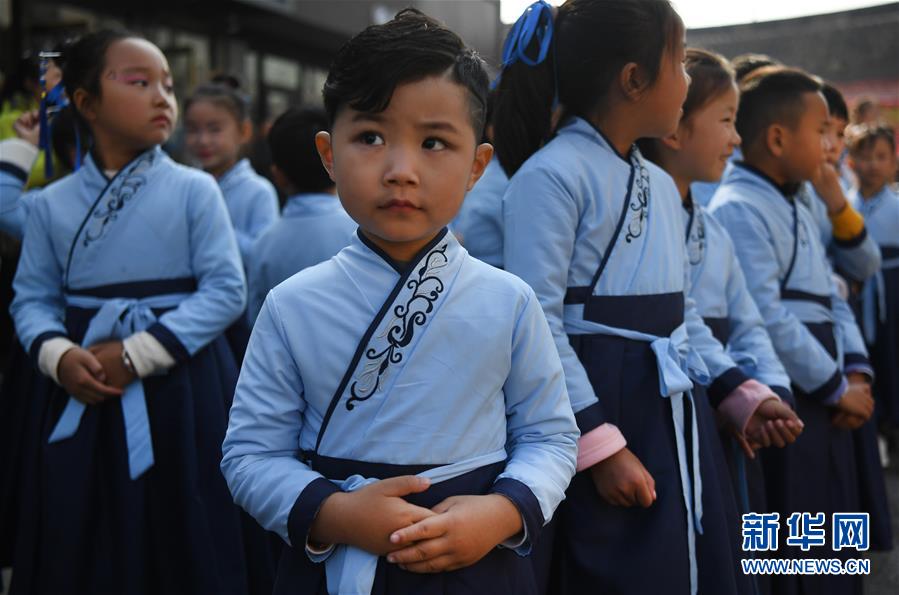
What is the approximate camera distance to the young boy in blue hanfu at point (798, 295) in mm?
2801

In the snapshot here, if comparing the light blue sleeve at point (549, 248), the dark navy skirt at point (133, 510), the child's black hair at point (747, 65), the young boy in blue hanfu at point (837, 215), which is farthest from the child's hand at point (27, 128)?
the young boy in blue hanfu at point (837, 215)

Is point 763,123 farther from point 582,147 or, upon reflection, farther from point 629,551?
point 629,551

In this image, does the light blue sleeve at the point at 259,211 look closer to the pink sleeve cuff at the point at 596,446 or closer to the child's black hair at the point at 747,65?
the child's black hair at the point at 747,65

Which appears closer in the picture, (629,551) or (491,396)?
(491,396)

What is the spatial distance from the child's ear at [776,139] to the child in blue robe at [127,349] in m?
1.74

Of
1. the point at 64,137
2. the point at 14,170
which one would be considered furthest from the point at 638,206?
the point at 14,170

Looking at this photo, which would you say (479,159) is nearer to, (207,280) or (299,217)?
(207,280)

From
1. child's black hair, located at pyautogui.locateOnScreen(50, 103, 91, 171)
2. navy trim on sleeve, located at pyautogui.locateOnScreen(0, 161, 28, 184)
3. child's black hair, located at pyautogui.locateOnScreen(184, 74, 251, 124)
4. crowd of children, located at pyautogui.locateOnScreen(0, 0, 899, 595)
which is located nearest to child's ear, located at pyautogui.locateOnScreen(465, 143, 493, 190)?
crowd of children, located at pyautogui.locateOnScreen(0, 0, 899, 595)

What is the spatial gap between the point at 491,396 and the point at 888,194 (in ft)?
16.9

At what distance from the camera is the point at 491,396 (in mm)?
1522

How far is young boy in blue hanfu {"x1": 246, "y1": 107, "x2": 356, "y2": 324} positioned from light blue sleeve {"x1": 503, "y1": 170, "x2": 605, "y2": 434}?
1290 millimetres

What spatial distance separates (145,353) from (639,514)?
1365mm

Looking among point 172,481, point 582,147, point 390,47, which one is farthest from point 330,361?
point 172,481

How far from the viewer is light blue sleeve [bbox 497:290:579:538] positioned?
5.06 feet
